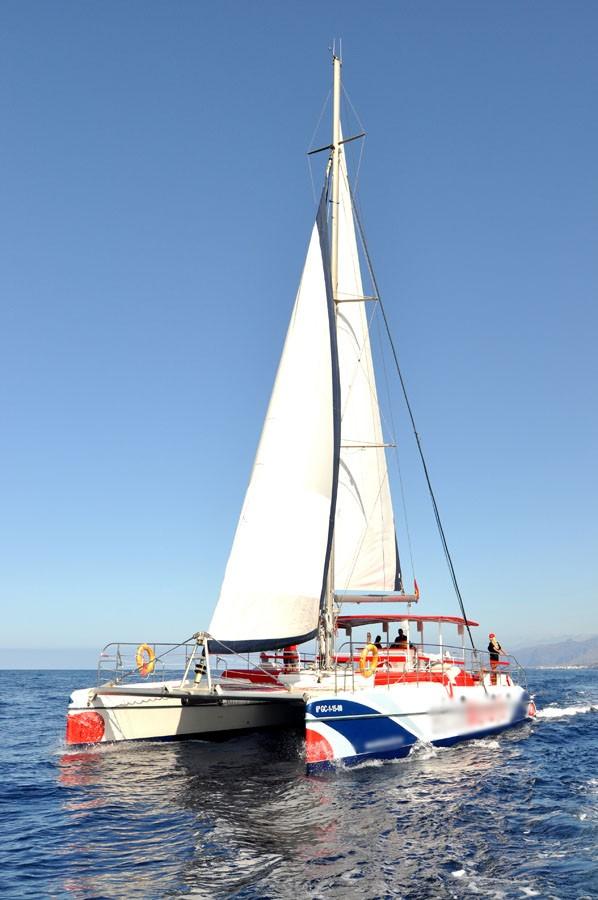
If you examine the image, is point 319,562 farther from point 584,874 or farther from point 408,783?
point 584,874

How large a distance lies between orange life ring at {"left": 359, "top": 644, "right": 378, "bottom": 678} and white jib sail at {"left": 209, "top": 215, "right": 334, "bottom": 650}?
1.41 metres

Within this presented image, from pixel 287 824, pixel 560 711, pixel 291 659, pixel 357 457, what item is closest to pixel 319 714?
pixel 287 824

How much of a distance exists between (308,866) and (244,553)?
8954mm

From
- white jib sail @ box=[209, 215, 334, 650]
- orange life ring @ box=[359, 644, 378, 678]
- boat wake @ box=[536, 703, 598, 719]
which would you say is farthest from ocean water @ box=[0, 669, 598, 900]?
boat wake @ box=[536, 703, 598, 719]

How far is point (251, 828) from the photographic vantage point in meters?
11.0

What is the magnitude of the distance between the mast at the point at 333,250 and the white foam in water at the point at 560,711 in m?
14.2

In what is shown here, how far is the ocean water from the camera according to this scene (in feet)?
29.5

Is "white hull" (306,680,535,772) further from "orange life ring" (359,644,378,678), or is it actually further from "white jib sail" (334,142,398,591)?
"white jib sail" (334,142,398,591)

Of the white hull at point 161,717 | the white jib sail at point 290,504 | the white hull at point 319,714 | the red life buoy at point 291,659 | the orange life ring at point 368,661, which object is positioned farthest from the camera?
the red life buoy at point 291,659

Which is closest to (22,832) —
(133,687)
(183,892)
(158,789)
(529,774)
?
(158,789)

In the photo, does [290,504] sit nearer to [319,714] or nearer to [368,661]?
[368,661]

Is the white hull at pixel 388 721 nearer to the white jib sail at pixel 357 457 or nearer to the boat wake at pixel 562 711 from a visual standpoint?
the white jib sail at pixel 357 457

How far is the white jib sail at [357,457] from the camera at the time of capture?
22.9 metres

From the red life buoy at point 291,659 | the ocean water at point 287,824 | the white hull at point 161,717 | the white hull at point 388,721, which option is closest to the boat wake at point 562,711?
the white hull at point 388,721
